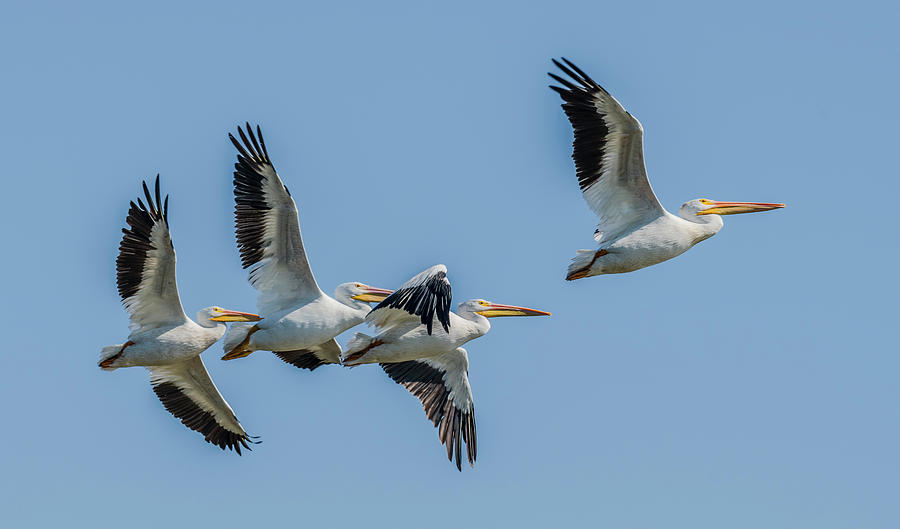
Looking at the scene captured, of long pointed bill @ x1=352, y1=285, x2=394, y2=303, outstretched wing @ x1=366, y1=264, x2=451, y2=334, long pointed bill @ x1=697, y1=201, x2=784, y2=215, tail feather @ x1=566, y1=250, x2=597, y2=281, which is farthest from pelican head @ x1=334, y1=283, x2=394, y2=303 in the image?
long pointed bill @ x1=697, y1=201, x2=784, y2=215

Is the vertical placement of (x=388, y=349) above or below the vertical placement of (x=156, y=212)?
below

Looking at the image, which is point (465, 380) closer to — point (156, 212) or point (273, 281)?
point (273, 281)

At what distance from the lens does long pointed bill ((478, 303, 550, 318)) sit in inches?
738

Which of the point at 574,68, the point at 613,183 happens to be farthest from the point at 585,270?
the point at 574,68

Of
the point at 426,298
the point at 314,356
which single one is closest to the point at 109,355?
the point at 314,356

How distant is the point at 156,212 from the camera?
57.9 feet

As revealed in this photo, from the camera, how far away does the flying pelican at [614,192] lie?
1748 cm

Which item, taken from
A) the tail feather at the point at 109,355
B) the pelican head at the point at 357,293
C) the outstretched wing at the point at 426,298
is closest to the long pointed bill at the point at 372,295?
the pelican head at the point at 357,293

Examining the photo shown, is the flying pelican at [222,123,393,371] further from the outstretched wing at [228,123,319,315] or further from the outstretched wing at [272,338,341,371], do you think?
the outstretched wing at [272,338,341,371]

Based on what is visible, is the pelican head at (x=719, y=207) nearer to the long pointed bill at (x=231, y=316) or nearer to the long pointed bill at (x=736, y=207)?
the long pointed bill at (x=736, y=207)

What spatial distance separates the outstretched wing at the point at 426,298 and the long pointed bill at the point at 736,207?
12.3 ft

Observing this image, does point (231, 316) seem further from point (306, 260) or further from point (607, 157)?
point (607, 157)

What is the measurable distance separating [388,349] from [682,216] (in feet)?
12.7

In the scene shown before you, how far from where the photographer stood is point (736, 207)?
19.1m
